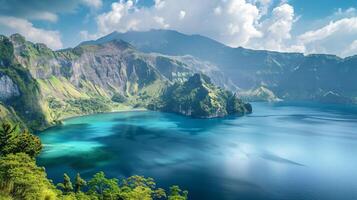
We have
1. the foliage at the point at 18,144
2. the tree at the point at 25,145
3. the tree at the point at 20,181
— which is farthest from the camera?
the tree at the point at 25,145

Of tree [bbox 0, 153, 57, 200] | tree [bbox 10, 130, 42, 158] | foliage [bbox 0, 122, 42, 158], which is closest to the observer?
tree [bbox 0, 153, 57, 200]

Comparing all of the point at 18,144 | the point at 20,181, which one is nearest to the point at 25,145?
the point at 18,144

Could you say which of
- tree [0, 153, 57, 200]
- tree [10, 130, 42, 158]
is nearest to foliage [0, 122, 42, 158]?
tree [10, 130, 42, 158]

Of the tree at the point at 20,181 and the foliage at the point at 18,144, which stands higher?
the foliage at the point at 18,144

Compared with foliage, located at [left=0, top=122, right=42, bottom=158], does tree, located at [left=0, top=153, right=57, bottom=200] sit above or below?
below

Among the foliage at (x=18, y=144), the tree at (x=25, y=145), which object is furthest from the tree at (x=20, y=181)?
the tree at (x=25, y=145)

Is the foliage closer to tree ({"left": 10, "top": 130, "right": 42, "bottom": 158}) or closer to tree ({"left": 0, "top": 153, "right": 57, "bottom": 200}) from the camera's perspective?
tree ({"left": 10, "top": 130, "right": 42, "bottom": 158})

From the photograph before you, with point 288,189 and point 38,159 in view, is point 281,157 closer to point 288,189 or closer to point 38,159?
point 288,189

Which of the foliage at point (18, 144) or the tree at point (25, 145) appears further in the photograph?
the tree at point (25, 145)

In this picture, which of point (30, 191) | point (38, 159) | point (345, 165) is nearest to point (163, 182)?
point (30, 191)

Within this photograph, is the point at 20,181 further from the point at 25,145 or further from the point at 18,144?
the point at 18,144

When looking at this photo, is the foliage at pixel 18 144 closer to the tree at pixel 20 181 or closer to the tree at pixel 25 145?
the tree at pixel 25 145
